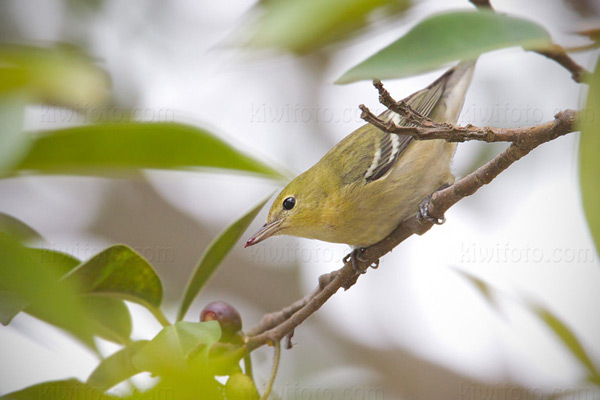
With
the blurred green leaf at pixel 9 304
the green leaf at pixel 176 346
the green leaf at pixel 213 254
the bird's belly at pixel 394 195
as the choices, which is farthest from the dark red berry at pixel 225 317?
the bird's belly at pixel 394 195

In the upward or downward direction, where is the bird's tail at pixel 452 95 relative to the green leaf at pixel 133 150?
upward

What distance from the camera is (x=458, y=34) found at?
73.0 inches

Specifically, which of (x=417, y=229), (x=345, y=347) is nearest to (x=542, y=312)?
(x=417, y=229)

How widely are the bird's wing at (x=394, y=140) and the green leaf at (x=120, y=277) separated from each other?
1.29 metres

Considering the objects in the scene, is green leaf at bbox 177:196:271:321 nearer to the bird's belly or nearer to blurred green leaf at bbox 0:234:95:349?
blurred green leaf at bbox 0:234:95:349

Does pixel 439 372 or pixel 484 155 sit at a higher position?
pixel 484 155

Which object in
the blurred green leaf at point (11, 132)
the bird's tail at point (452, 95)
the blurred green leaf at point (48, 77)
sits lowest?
the blurred green leaf at point (11, 132)

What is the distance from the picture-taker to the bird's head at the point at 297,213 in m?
2.96

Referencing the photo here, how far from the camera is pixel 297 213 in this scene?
297 cm

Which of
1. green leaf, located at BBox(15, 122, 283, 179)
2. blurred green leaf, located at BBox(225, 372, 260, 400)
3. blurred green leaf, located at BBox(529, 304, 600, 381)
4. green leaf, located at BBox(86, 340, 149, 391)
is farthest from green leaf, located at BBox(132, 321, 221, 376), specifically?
blurred green leaf, located at BBox(529, 304, 600, 381)

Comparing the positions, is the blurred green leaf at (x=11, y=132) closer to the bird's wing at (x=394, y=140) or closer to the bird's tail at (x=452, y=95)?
the bird's wing at (x=394, y=140)

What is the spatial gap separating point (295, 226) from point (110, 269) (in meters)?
1.28

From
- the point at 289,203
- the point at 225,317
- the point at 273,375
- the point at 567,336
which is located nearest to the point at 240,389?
the point at 273,375

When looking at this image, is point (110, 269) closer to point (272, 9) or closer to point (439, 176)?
point (272, 9)
